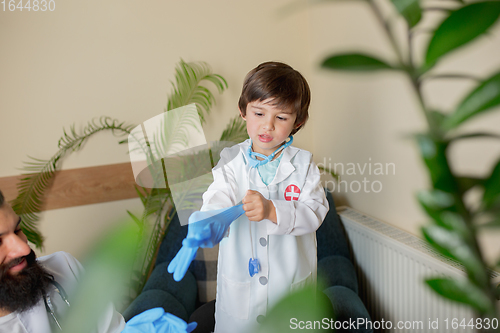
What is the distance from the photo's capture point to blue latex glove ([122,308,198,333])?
984 millimetres

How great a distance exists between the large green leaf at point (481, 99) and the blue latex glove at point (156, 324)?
956mm

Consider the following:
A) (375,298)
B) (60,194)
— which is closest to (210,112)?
(60,194)

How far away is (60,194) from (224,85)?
1.07 metres

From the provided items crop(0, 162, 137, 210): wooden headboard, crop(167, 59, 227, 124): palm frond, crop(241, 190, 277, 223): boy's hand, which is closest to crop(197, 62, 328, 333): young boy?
crop(241, 190, 277, 223): boy's hand

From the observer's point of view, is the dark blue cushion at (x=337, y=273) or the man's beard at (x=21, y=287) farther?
the dark blue cushion at (x=337, y=273)

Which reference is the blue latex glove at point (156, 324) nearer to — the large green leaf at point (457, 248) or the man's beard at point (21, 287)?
the man's beard at point (21, 287)

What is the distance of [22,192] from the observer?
1844 millimetres

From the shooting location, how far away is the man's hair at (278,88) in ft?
3.49

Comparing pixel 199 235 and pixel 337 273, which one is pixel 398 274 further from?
pixel 199 235

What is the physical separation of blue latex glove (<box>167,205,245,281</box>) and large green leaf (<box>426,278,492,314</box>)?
1.77ft

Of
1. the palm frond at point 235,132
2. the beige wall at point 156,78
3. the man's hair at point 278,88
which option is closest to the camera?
the man's hair at point 278,88

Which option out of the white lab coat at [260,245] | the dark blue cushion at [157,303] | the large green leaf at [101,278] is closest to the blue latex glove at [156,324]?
the white lab coat at [260,245]

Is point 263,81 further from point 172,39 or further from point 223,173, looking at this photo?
point 172,39

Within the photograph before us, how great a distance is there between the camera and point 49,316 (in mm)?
983
